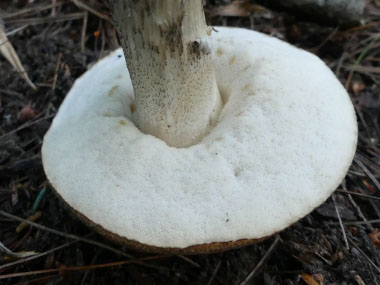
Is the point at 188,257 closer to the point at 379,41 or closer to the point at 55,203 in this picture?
the point at 55,203

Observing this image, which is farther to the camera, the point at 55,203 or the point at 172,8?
the point at 55,203

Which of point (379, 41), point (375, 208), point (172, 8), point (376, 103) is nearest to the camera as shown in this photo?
point (172, 8)

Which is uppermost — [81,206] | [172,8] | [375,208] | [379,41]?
[172,8]

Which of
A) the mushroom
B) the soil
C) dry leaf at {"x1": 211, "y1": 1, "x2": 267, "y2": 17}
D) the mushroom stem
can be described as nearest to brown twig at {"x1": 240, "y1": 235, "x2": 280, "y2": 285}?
the soil

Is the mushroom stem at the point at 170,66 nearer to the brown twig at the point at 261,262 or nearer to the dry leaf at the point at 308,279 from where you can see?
the brown twig at the point at 261,262

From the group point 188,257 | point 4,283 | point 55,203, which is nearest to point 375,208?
point 188,257

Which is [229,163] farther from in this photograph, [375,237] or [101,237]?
[375,237]

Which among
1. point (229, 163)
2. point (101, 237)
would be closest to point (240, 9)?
point (229, 163)
